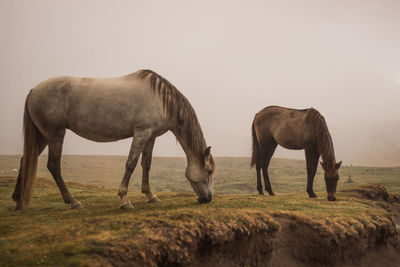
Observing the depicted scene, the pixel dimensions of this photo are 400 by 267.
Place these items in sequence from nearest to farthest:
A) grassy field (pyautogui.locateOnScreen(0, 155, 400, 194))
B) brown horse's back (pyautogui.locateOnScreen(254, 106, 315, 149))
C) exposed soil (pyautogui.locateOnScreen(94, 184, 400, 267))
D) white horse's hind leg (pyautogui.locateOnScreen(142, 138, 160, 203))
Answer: exposed soil (pyautogui.locateOnScreen(94, 184, 400, 267))
white horse's hind leg (pyautogui.locateOnScreen(142, 138, 160, 203))
brown horse's back (pyautogui.locateOnScreen(254, 106, 315, 149))
grassy field (pyautogui.locateOnScreen(0, 155, 400, 194))

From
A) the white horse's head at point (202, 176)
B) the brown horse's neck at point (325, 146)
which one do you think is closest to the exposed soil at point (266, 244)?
the white horse's head at point (202, 176)

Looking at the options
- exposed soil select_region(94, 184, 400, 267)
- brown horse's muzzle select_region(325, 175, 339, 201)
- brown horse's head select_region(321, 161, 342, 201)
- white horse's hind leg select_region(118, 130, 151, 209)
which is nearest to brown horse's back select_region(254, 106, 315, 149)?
brown horse's head select_region(321, 161, 342, 201)

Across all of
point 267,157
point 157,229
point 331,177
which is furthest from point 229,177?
point 157,229

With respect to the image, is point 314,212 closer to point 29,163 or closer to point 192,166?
point 192,166

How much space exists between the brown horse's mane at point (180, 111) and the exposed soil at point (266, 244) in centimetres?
265

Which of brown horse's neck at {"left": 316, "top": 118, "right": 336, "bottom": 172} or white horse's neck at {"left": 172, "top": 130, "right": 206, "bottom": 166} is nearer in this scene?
white horse's neck at {"left": 172, "top": 130, "right": 206, "bottom": 166}

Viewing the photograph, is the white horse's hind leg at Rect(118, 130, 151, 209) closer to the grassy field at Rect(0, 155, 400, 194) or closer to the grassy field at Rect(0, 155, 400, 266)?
the grassy field at Rect(0, 155, 400, 266)

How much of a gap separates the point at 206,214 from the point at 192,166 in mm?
2165

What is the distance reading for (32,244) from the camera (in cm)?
527

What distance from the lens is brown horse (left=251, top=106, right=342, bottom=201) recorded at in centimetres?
1217

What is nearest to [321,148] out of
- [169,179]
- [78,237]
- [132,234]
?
[132,234]

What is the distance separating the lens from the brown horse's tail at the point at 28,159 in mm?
8211

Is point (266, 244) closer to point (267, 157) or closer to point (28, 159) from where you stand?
point (28, 159)

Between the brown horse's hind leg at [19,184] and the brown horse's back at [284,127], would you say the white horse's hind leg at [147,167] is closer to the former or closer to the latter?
the brown horse's hind leg at [19,184]
